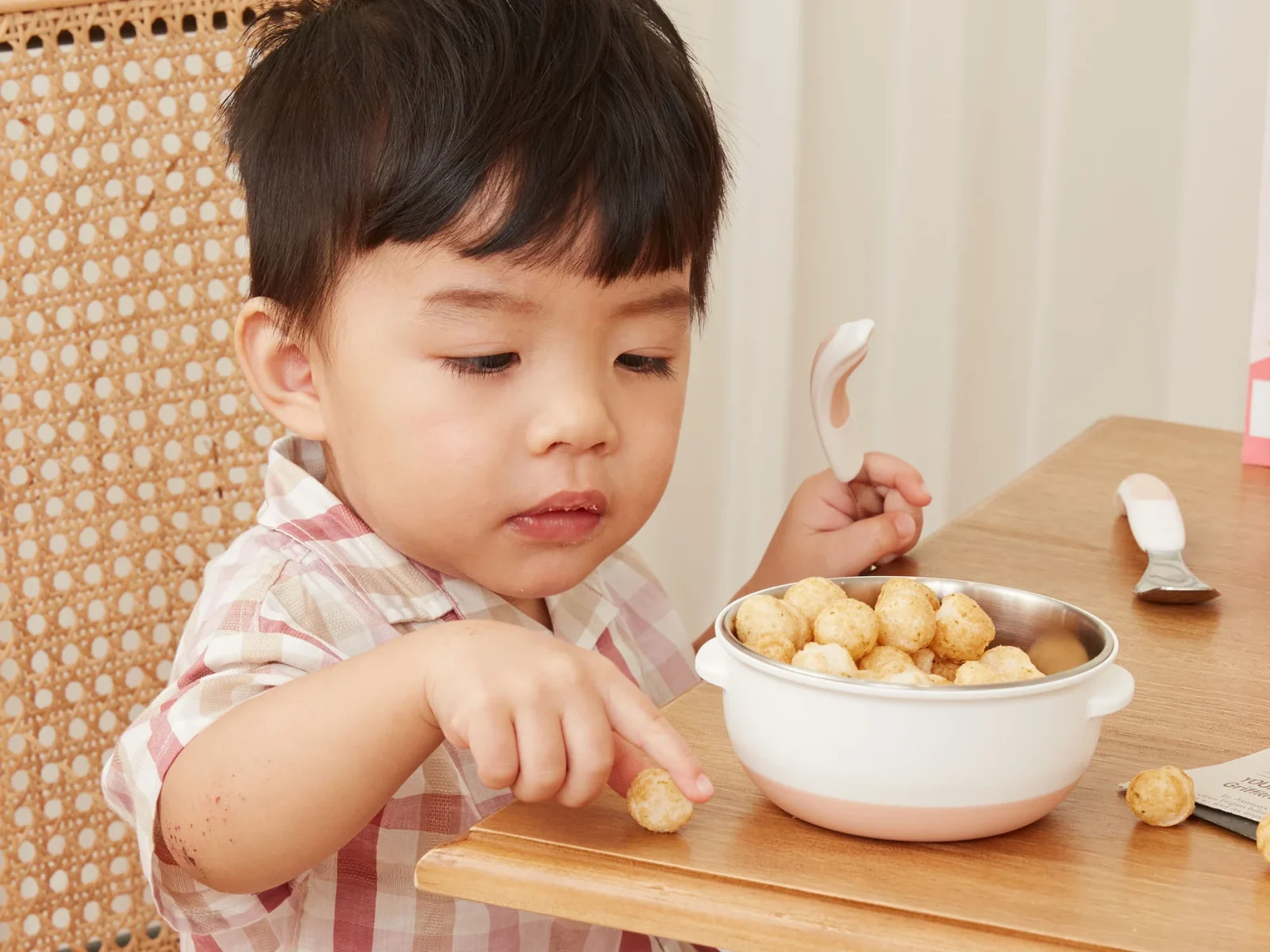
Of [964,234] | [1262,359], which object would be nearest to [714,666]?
[1262,359]

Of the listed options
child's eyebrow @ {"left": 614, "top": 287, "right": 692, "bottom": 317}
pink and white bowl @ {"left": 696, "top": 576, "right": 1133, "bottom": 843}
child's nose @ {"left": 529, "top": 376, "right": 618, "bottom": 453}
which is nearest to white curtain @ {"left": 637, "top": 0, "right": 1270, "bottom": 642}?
child's eyebrow @ {"left": 614, "top": 287, "right": 692, "bottom": 317}

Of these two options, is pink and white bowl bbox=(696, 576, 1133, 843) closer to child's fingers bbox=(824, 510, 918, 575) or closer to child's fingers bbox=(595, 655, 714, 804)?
child's fingers bbox=(595, 655, 714, 804)

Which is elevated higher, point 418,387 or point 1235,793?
point 418,387

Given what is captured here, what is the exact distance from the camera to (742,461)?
1868 mm

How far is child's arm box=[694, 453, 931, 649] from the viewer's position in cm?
95

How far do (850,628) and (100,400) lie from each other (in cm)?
61

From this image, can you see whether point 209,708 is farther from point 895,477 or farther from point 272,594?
point 895,477

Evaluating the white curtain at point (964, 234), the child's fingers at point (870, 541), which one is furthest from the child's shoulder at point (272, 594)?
the white curtain at point (964, 234)

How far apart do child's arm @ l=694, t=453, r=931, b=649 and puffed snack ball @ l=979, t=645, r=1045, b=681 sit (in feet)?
1.30

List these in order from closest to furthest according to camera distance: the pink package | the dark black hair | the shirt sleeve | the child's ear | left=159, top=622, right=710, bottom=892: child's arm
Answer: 1. left=159, top=622, right=710, bottom=892: child's arm
2. the shirt sleeve
3. the dark black hair
4. the child's ear
5. the pink package

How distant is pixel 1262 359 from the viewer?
1101 mm

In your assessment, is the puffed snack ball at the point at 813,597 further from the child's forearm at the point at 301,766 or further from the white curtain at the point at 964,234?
the white curtain at the point at 964,234

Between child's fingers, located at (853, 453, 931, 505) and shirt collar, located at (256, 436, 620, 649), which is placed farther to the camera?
child's fingers, located at (853, 453, 931, 505)

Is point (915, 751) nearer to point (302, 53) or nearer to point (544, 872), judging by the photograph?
point (544, 872)
